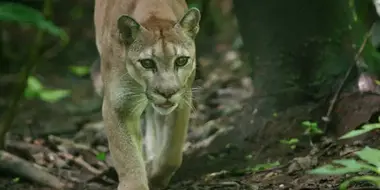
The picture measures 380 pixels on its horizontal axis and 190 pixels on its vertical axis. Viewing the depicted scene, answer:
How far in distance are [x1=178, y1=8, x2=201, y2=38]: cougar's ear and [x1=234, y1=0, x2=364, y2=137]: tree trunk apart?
156 cm

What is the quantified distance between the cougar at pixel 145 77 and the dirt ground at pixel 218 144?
13.4 inches

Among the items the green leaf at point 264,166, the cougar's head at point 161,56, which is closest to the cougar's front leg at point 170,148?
the cougar's head at point 161,56

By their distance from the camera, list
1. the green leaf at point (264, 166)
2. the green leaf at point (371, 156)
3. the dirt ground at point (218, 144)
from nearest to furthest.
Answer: the green leaf at point (371, 156) → the dirt ground at point (218, 144) → the green leaf at point (264, 166)

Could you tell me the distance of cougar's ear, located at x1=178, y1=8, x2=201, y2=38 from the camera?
197 inches

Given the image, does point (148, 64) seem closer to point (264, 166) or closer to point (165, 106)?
point (165, 106)

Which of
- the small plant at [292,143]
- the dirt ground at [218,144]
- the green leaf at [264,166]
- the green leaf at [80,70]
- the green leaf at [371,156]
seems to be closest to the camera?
the green leaf at [371,156]

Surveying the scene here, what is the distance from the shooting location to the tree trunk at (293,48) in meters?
6.17

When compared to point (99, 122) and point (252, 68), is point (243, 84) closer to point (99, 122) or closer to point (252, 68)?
point (99, 122)

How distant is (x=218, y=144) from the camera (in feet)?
22.2

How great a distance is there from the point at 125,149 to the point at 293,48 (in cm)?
212

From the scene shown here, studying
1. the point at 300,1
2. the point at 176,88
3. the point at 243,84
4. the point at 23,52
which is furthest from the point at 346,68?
the point at 23,52

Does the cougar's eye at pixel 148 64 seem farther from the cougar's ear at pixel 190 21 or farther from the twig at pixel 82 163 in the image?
the twig at pixel 82 163

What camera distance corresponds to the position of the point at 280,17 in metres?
6.60

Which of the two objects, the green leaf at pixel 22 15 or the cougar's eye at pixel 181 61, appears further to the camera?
the green leaf at pixel 22 15
